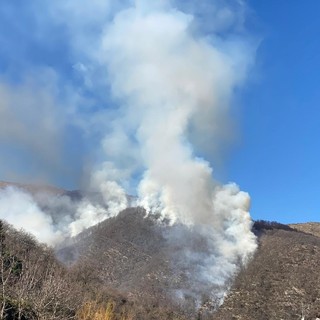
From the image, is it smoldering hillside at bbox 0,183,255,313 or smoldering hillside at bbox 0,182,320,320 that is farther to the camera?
smoldering hillside at bbox 0,183,255,313

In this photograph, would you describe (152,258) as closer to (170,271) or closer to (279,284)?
(170,271)

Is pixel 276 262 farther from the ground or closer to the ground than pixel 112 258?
farther from the ground

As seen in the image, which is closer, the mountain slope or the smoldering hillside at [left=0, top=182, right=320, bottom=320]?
the smoldering hillside at [left=0, top=182, right=320, bottom=320]

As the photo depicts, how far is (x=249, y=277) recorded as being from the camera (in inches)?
5453

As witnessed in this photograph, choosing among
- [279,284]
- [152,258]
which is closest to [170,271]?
[152,258]

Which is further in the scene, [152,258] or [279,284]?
[152,258]

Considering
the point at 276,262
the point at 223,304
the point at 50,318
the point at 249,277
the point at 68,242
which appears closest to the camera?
the point at 50,318

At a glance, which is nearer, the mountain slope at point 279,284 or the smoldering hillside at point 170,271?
the smoldering hillside at point 170,271

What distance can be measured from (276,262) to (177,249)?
115 feet

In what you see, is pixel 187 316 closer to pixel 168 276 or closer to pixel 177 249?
pixel 168 276

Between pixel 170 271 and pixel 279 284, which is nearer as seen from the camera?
pixel 279 284

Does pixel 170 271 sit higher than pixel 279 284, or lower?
lower

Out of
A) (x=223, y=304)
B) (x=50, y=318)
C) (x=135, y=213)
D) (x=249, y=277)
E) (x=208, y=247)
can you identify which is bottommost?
(x=50, y=318)

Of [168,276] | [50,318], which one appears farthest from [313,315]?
[50,318]
